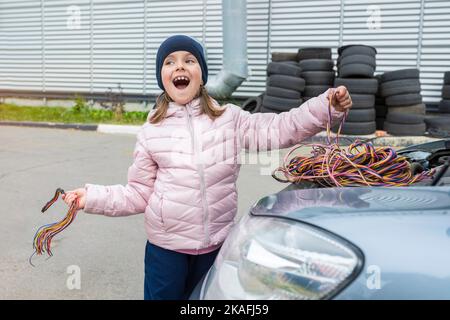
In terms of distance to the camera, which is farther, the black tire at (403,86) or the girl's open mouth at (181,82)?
the black tire at (403,86)

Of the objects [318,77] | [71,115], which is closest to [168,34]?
→ [71,115]

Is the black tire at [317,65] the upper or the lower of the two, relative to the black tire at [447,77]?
upper

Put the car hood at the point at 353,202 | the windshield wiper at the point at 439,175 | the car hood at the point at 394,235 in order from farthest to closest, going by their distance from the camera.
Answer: the windshield wiper at the point at 439,175 → the car hood at the point at 353,202 → the car hood at the point at 394,235

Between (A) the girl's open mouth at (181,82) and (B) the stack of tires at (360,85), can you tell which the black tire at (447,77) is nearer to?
(B) the stack of tires at (360,85)

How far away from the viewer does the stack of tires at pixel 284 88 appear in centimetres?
980

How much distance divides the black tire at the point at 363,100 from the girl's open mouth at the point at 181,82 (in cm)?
764

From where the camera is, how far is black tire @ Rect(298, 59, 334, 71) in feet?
33.0

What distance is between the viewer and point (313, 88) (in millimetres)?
10047

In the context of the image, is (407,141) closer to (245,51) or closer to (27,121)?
(245,51)

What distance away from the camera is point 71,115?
13656 millimetres

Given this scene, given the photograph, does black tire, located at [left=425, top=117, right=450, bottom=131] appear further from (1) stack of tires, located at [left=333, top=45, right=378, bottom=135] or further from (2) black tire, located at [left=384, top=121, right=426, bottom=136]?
(1) stack of tires, located at [left=333, top=45, right=378, bottom=135]

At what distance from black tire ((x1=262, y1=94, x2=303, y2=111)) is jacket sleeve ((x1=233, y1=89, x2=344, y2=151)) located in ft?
24.4

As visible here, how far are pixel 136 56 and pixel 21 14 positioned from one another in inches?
172

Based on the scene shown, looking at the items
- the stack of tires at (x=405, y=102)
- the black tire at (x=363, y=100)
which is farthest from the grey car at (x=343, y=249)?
the stack of tires at (x=405, y=102)
